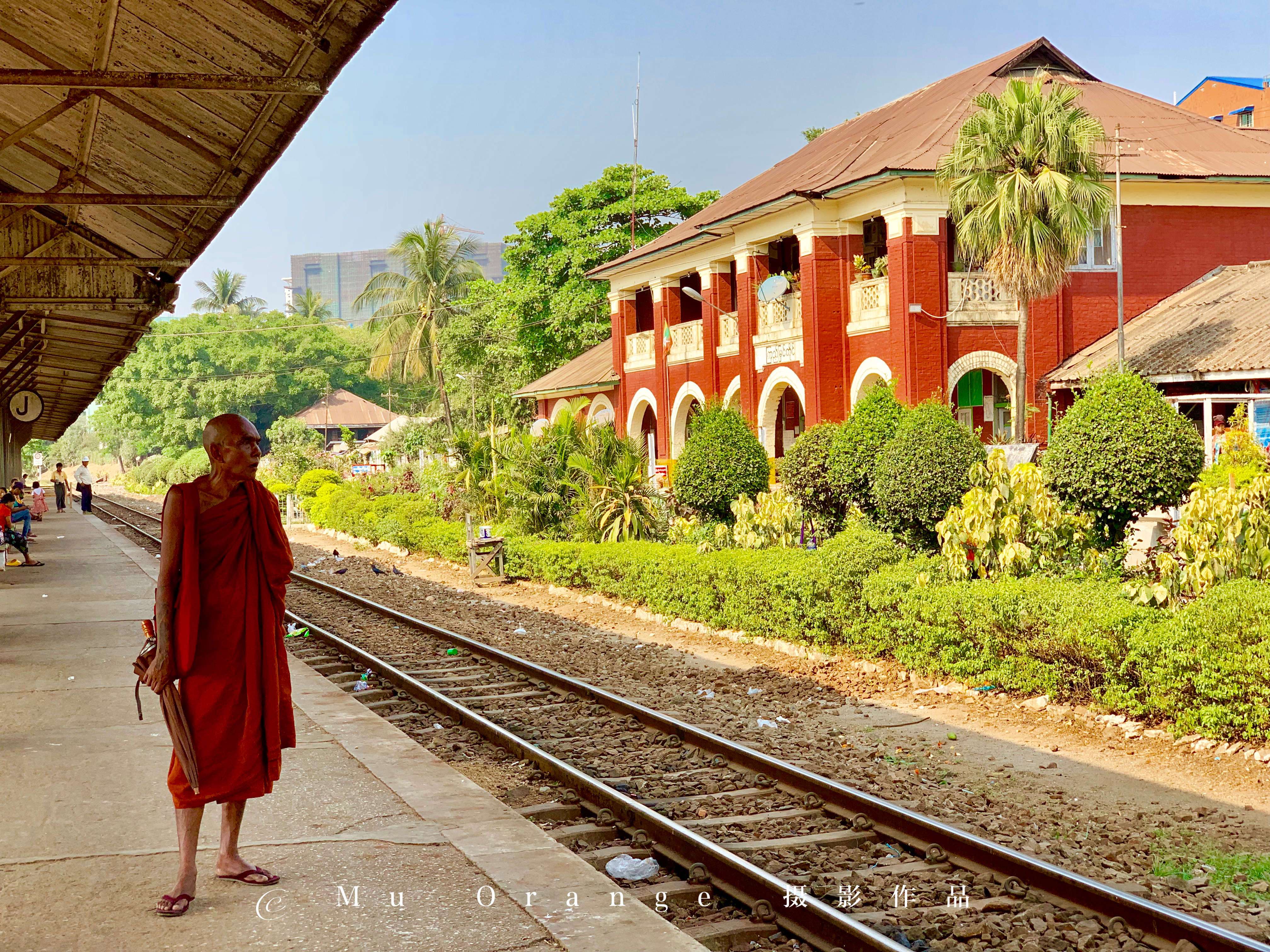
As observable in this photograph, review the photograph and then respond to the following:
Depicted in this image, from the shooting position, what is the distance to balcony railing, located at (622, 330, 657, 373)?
34375mm

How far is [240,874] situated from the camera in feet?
16.1

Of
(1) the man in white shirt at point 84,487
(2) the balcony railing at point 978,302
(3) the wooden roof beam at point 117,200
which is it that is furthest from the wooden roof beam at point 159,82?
(1) the man in white shirt at point 84,487

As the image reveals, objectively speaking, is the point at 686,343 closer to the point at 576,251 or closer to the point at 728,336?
the point at 728,336

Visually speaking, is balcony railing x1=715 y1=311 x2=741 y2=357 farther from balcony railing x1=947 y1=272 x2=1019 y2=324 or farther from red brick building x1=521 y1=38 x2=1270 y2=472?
balcony railing x1=947 y1=272 x2=1019 y2=324

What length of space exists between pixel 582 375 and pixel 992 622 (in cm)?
2996

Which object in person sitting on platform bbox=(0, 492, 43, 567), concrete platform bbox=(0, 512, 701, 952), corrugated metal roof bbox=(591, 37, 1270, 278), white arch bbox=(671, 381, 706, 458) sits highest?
corrugated metal roof bbox=(591, 37, 1270, 278)

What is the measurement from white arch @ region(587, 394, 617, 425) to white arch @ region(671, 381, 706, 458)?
4129 millimetres

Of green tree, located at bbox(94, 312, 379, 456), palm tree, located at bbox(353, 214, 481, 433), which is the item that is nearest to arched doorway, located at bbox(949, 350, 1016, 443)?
palm tree, located at bbox(353, 214, 481, 433)

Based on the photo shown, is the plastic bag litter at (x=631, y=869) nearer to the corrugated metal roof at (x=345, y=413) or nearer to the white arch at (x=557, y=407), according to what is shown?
the white arch at (x=557, y=407)

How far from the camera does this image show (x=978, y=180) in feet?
67.3

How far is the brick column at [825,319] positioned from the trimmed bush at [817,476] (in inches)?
383

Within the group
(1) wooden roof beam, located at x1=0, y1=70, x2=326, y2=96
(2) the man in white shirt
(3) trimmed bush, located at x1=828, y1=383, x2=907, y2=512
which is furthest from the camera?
(2) the man in white shirt

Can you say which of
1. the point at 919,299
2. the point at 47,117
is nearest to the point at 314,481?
the point at 919,299

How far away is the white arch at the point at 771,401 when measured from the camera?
26484mm
